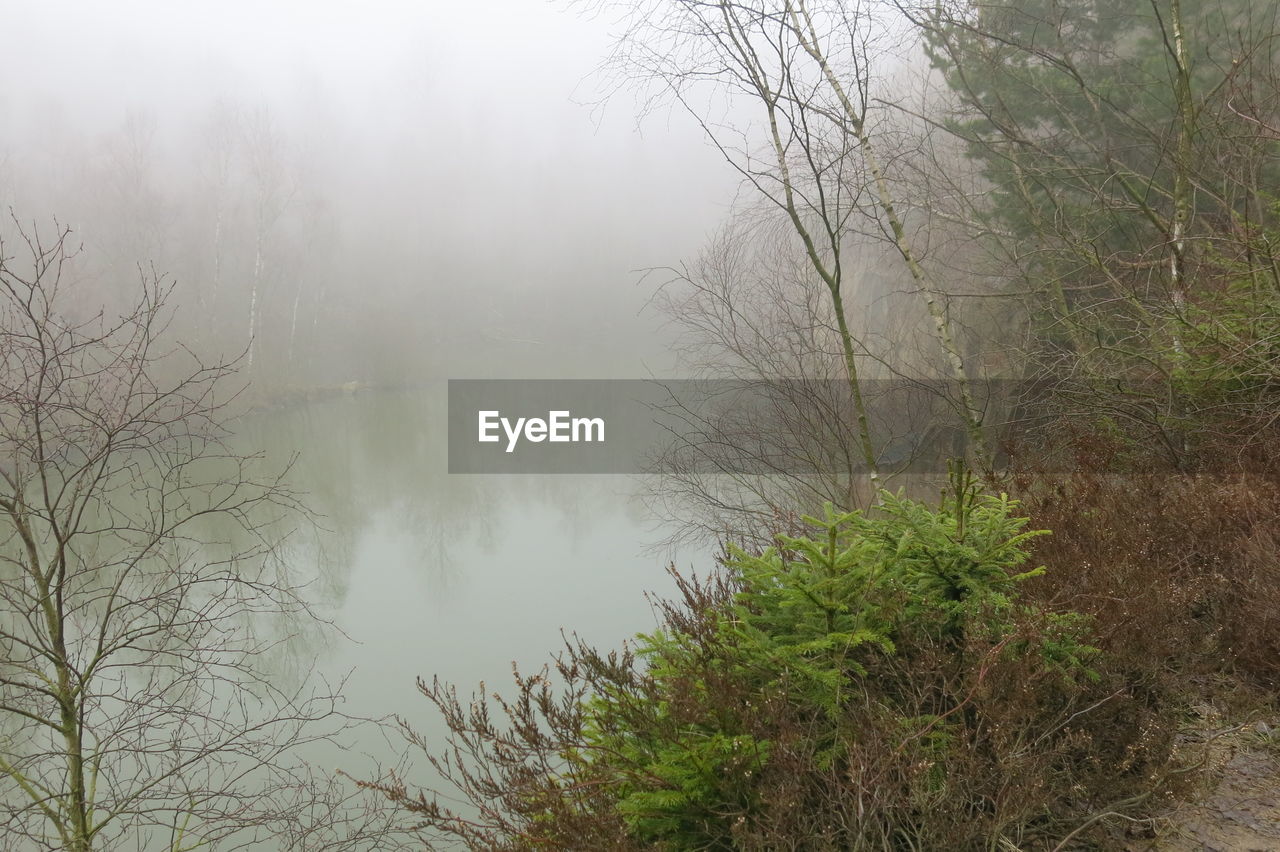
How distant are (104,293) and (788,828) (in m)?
30.7

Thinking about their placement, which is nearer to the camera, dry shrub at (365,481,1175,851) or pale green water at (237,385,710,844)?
dry shrub at (365,481,1175,851)

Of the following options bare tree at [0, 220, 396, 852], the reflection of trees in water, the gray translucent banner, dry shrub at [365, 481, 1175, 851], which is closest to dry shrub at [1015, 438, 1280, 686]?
dry shrub at [365, 481, 1175, 851]

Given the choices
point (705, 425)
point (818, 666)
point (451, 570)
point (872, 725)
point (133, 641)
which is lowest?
point (451, 570)

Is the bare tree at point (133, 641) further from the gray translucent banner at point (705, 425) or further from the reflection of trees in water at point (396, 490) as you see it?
the gray translucent banner at point (705, 425)

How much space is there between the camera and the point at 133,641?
4.85 meters

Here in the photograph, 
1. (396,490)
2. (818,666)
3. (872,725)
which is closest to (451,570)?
(396,490)

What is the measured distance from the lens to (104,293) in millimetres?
26219

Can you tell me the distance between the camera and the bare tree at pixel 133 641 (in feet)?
14.2

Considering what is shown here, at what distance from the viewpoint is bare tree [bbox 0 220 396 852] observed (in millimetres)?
4328

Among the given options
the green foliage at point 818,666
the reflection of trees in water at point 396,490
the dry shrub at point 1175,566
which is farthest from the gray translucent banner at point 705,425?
the green foliage at point 818,666

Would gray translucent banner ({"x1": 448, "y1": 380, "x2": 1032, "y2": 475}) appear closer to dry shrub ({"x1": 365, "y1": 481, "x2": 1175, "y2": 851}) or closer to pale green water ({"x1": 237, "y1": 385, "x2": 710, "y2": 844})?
pale green water ({"x1": 237, "y1": 385, "x2": 710, "y2": 844})

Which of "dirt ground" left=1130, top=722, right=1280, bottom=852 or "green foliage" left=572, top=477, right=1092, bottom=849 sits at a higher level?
"green foliage" left=572, top=477, right=1092, bottom=849

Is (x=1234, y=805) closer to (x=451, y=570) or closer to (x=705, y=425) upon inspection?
(x=705, y=425)

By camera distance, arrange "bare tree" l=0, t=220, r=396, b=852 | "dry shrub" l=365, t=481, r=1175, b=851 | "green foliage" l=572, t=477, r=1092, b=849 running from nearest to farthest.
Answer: "dry shrub" l=365, t=481, r=1175, b=851
"green foliage" l=572, t=477, r=1092, b=849
"bare tree" l=0, t=220, r=396, b=852
